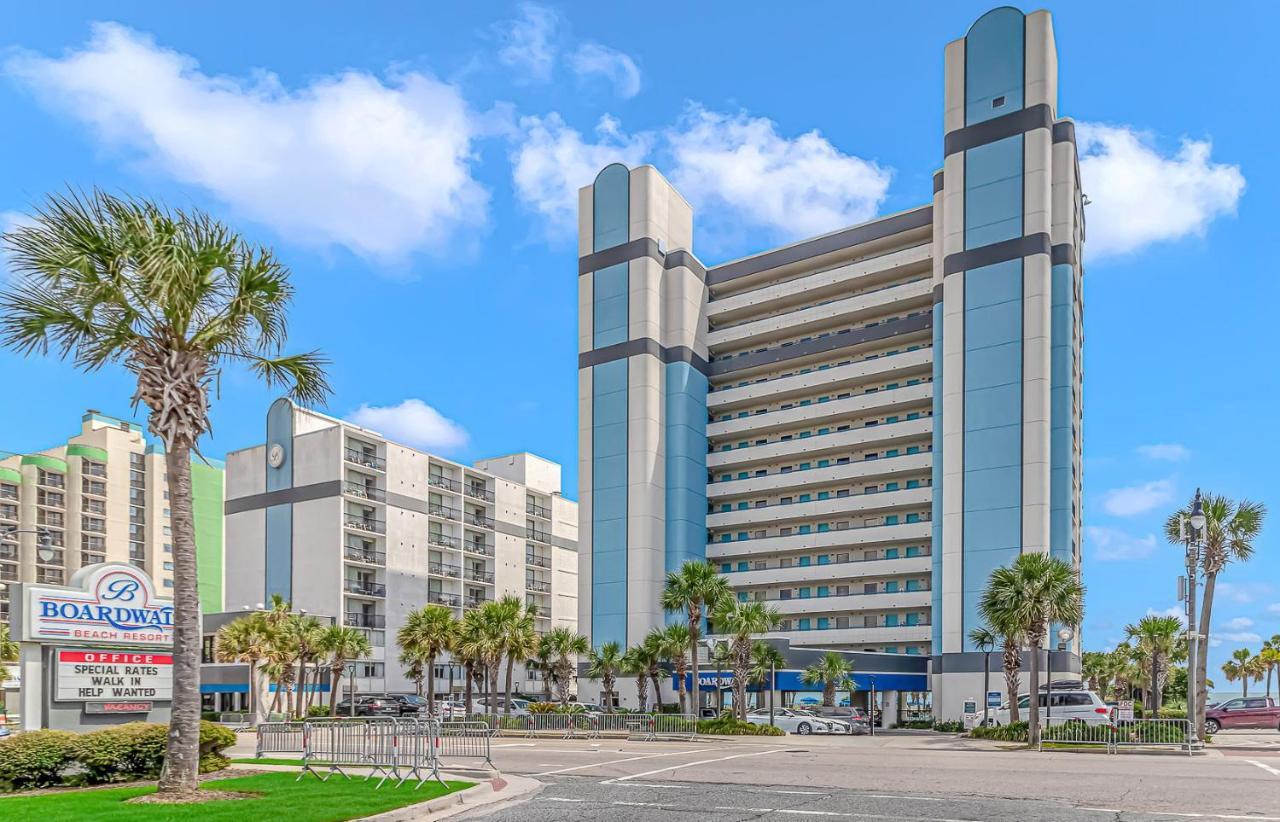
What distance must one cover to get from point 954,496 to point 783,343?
23.7 metres

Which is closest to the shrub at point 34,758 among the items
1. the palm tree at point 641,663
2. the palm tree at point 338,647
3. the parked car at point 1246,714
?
the palm tree at point 338,647

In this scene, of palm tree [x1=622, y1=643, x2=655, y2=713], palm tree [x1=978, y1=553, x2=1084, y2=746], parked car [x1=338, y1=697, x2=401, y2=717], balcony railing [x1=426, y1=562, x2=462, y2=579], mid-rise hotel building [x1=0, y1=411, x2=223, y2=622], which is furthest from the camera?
mid-rise hotel building [x1=0, y1=411, x2=223, y2=622]

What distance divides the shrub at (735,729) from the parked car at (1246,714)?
61.6 feet

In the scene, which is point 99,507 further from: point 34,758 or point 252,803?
point 252,803

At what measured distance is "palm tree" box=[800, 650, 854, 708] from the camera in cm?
6319

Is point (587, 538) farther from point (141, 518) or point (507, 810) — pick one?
point (141, 518)

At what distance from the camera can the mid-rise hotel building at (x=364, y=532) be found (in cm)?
8562

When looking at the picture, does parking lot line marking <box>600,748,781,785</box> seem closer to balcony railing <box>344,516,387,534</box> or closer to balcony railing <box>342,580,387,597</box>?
balcony railing <box>342,580,387,597</box>

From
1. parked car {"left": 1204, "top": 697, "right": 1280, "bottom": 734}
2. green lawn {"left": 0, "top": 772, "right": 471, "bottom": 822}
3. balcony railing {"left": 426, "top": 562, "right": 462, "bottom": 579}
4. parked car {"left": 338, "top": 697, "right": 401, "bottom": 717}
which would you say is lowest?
parked car {"left": 338, "top": 697, "right": 401, "bottom": 717}

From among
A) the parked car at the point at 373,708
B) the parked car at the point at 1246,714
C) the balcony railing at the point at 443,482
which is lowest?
the parked car at the point at 373,708

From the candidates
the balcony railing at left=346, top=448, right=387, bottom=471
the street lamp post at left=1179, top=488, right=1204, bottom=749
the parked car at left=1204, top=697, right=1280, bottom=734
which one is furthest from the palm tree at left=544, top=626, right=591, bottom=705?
the street lamp post at left=1179, top=488, right=1204, bottom=749

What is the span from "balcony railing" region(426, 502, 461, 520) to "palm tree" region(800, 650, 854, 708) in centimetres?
4289

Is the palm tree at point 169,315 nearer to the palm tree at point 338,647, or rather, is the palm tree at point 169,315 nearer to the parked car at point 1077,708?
the parked car at point 1077,708

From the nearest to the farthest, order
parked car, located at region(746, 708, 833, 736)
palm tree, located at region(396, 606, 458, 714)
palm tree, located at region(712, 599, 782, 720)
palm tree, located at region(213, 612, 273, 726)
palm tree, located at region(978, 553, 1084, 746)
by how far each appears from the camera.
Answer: palm tree, located at region(978, 553, 1084, 746)
parked car, located at region(746, 708, 833, 736)
palm tree, located at region(712, 599, 782, 720)
palm tree, located at region(213, 612, 273, 726)
palm tree, located at region(396, 606, 458, 714)
